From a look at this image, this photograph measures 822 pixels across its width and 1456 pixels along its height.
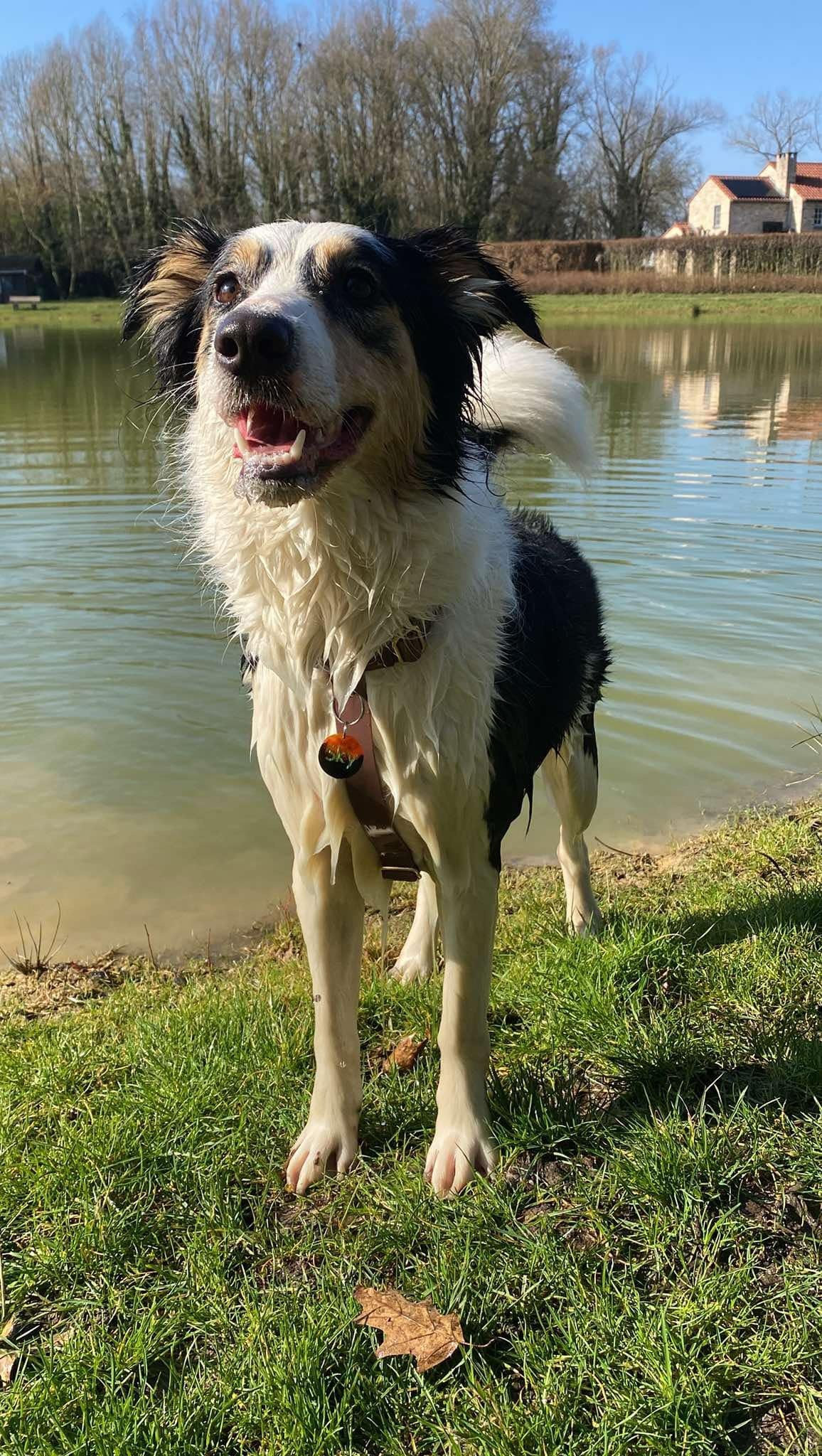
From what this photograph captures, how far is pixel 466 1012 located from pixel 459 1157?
0.36 metres

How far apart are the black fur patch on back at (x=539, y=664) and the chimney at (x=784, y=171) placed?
80009 mm

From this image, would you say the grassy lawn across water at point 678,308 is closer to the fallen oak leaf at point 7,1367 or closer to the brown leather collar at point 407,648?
the brown leather collar at point 407,648

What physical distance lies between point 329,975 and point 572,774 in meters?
1.59

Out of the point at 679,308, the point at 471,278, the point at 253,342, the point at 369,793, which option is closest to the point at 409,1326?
the point at 369,793

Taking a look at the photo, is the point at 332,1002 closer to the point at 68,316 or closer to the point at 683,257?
the point at 683,257

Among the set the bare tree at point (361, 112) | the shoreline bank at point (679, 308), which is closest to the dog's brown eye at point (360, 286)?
the shoreline bank at point (679, 308)

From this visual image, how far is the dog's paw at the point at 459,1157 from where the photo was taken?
250 cm

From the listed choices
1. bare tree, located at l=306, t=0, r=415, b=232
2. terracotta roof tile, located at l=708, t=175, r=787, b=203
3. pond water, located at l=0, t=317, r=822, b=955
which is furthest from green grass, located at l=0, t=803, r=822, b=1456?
terracotta roof tile, located at l=708, t=175, r=787, b=203

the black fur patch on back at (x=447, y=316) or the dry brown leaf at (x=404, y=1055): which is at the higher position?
the black fur patch on back at (x=447, y=316)

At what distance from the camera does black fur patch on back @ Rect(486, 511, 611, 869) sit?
266cm

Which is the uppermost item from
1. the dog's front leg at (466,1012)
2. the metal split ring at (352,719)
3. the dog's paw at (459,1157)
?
the metal split ring at (352,719)

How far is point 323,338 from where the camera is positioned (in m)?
2.21

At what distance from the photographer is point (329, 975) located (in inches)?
Result: 106

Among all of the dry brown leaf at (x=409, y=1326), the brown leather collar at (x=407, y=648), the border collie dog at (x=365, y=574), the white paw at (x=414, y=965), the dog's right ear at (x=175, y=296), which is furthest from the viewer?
the white paw at (x=414, y=965)
